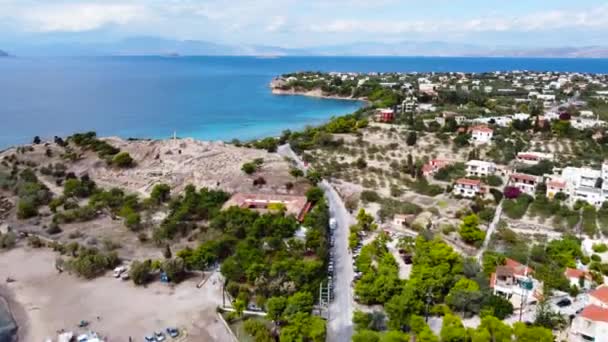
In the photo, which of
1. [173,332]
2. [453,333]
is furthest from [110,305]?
[453,333]

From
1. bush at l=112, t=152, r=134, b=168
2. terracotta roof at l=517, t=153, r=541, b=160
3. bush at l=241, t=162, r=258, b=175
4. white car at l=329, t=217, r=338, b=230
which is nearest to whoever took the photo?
white car at l=329, t=217, r=338, b=230

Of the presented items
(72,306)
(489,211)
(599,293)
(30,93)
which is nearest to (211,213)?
(72,306)

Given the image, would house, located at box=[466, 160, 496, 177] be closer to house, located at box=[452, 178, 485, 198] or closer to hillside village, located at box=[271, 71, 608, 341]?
hillside village, located at box=[271, 71, 608, 341]

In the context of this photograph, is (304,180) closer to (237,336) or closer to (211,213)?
(211,213)

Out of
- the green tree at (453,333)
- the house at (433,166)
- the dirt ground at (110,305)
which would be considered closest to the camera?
the green tree at (453,333)

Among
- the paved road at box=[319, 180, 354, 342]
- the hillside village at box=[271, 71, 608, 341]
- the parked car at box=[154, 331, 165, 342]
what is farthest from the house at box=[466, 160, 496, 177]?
the parked car at box=[154, 331, 165, 342]

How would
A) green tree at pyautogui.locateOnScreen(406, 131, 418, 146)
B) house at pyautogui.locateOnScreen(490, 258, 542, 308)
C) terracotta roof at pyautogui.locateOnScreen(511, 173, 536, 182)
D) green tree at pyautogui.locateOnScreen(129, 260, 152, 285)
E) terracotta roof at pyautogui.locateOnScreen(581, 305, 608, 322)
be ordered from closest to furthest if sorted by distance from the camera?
terracotta roof at pyautogui.locateOnScreen(581, 305, 608, 322), house at pyautogui.locateOnScreen(490, 258, 542, 308), green tree at pyautogui.locateOnScreen(129, 260, 152, 285), terracotta roof at pyautogui.locateOnScreen(511, 173, 536, 182), green tree at pyautogui.locateOnScreen(406, 131, 418, 146)

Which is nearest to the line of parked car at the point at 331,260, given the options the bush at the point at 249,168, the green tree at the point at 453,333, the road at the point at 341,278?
the road at the point at 341,278

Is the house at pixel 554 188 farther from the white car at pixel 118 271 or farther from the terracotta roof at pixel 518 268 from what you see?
the white car at pixel 118 271
